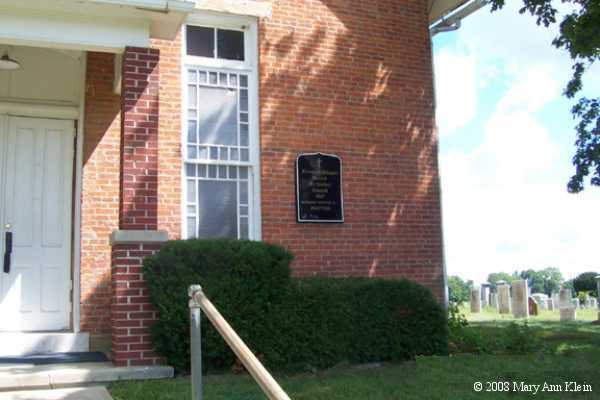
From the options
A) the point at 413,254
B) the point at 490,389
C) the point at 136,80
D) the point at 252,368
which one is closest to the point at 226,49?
the point at 136,80

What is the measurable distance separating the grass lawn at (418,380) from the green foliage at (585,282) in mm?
20067

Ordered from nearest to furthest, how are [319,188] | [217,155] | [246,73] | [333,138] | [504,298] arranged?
[217,155] → [246,73] → [319,188] → [333,138] → [504,298]

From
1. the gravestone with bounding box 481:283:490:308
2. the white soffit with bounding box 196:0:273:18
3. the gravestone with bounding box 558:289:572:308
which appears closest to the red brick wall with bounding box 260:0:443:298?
the white soffit with bounding box 196:0:273:18

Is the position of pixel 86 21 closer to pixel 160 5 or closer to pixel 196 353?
pixel 160 5

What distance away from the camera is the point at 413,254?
30.7ft

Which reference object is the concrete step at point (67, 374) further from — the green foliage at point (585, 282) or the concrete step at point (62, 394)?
the green foliage at point (585, 282)

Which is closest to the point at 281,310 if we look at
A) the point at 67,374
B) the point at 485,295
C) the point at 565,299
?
the point at 67,374

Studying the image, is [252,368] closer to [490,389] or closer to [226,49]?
[490,389]

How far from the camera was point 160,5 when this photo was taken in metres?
6.47

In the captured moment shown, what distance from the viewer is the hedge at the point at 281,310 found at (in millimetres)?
6355

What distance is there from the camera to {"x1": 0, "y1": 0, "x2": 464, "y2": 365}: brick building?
658 centimetres

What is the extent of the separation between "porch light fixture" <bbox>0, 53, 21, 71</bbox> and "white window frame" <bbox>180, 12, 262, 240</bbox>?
79.2 inches

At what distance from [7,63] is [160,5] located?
2.42 m

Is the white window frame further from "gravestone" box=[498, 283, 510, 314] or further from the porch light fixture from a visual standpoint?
"gravestone" box=[498, 283, 510, 314]
